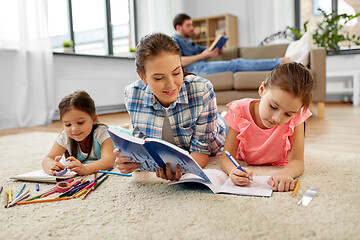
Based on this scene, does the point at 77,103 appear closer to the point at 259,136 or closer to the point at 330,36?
the point at 259,136

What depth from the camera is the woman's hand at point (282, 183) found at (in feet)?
3.11

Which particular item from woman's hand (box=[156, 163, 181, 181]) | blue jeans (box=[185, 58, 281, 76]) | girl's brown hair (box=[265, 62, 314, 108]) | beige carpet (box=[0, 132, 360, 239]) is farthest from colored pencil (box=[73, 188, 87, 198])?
blue jeans (box=[185, 58, 281, 76])

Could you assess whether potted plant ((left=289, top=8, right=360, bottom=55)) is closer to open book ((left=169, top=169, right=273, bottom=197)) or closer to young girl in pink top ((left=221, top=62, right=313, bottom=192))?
young girl in pink top ((left=221, top=62, right=313, bottom=192))

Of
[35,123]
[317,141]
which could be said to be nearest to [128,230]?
[317,141]

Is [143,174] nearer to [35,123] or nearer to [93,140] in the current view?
[93,140]

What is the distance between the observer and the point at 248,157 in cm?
132

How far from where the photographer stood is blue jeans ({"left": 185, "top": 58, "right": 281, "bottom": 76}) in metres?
2.97

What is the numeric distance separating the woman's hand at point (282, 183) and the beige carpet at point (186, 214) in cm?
3

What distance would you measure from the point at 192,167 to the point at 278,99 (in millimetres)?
334

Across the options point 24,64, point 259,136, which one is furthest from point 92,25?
point 259,136

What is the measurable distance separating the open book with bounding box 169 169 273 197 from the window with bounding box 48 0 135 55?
3.07 meters

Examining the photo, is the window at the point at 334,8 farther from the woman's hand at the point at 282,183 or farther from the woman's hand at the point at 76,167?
the woman's hand at the point at 76,167

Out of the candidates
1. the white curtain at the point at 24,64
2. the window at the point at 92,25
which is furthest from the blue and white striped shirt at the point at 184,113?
the window at the point at 92,25

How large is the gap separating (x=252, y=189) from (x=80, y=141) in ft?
2.55
